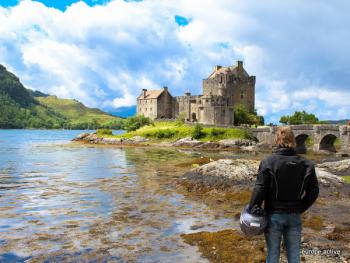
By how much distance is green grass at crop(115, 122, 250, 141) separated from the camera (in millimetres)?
78688

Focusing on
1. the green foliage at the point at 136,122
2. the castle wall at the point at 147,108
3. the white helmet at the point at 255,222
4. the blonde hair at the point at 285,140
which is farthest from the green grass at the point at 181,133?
the white helmet at the point at 255,222

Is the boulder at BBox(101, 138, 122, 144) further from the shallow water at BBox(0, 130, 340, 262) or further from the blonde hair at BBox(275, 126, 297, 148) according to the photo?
the blonde hair at BBox(275, 126, 297, 148)

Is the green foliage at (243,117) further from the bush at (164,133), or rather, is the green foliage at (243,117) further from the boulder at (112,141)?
the boulder at (112,141)

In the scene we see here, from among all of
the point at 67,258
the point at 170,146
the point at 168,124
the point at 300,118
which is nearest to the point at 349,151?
the point at 170,146

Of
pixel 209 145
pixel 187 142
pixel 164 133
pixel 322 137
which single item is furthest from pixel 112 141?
pixel 322 137

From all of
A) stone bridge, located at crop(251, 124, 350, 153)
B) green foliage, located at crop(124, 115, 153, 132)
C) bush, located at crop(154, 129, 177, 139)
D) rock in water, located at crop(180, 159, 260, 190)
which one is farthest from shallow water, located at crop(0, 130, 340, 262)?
green foliage, located at crop(124, 115, 153, 132)

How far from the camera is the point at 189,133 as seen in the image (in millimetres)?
82062

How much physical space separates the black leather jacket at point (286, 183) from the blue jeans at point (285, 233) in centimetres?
14

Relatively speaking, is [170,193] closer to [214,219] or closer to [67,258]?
[214,219]

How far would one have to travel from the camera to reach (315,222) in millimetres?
16125

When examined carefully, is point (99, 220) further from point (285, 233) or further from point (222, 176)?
point (285, 233)

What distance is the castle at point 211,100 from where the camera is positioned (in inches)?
3516

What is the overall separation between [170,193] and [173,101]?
84809mm

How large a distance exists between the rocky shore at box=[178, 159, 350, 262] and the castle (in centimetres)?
5552
